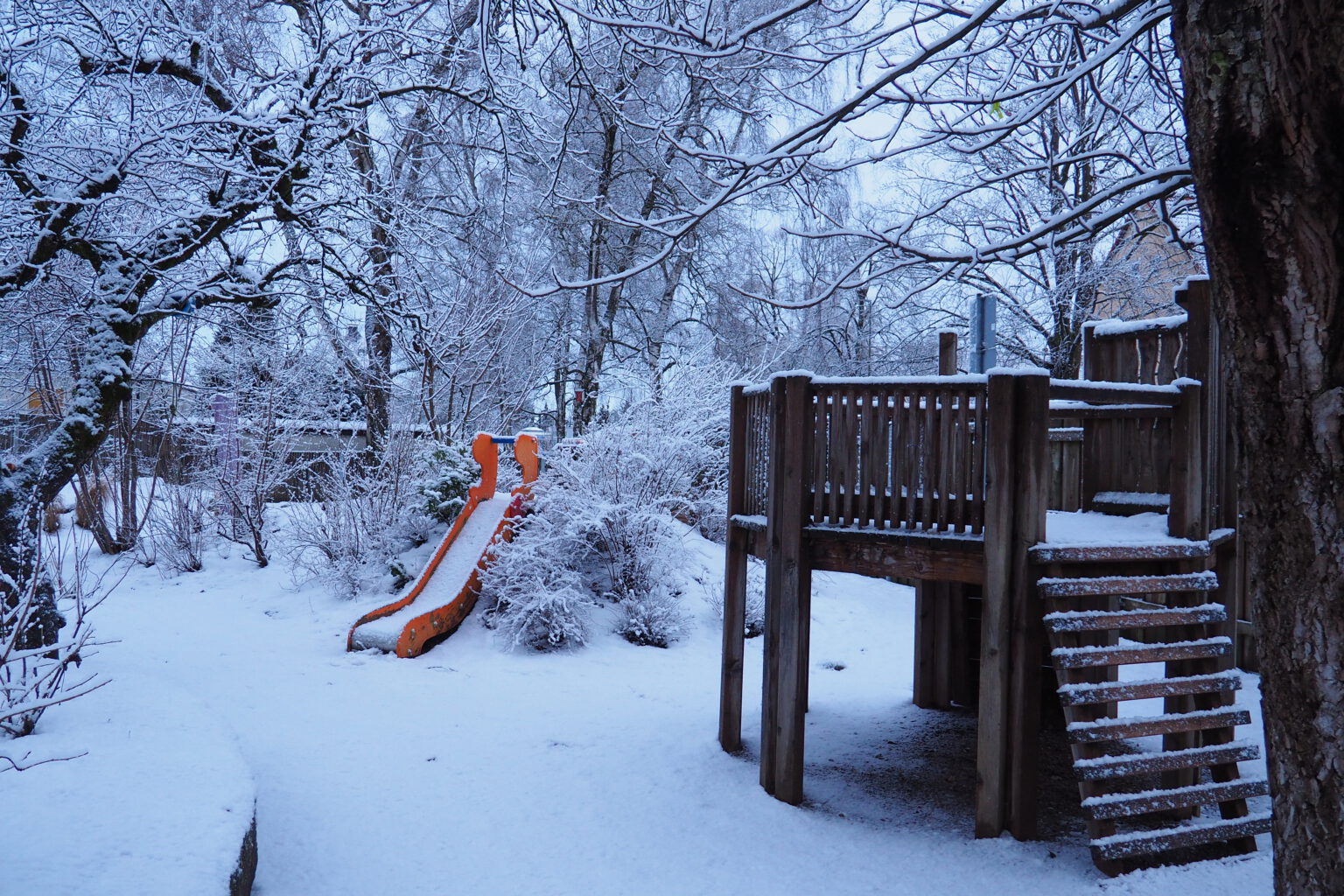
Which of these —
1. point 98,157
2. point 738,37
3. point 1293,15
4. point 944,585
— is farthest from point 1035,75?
point 98,157

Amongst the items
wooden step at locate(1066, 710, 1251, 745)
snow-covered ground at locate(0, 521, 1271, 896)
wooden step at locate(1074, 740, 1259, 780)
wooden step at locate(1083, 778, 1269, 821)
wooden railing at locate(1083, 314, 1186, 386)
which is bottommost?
snow-covered ground at locate(0, 521, 1271, 896)

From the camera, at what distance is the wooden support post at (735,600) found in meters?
5.68

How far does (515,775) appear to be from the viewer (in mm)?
5387

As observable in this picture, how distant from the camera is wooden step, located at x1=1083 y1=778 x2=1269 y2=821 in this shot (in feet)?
13.0

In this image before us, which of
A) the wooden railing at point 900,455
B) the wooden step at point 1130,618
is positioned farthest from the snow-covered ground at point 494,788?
the wooden railing at point 900,455

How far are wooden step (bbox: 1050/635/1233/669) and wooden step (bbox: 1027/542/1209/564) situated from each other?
1.34ft

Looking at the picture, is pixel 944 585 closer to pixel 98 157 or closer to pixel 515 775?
pixel 515 775

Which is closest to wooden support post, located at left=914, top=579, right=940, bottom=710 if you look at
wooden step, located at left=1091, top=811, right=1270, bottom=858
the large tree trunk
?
wooden step, located at left=1091, top=811, right=1270, bottom=858

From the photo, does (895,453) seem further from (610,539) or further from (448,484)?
(448,484)

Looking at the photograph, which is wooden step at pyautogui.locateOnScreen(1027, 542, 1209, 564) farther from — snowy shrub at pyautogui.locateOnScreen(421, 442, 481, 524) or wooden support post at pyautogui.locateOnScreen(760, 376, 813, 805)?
snowy shrub at pyautogui.locateOnScreen(421, 442, 481, 524)

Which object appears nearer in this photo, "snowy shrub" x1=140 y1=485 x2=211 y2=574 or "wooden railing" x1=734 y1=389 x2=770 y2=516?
"wooden railing" x1=734 y1=389 x2=770 y2=516

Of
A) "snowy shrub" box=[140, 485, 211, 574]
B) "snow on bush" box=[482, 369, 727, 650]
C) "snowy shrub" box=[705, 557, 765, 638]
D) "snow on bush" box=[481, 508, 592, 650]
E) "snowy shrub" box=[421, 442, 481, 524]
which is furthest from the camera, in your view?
"snowy shrub" box=[140, 485, 211, 574]

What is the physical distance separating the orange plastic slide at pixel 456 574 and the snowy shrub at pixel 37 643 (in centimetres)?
240

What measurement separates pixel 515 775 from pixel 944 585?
3486 millimetres
